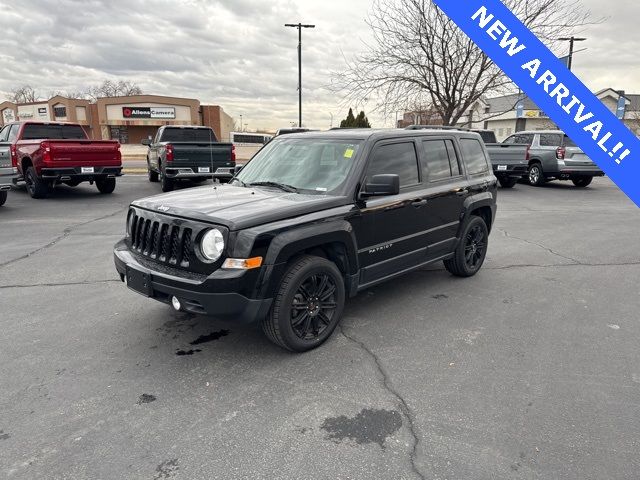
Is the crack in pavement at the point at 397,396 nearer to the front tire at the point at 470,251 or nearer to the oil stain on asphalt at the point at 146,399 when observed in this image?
the oil stain on asphalt at the point at 146,399

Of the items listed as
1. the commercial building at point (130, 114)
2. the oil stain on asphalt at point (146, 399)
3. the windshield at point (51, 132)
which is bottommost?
the oil stain on asphalt at point (146, 399)

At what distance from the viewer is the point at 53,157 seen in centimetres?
1117

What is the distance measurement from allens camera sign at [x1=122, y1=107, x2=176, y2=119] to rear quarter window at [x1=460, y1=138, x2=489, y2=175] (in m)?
59.2

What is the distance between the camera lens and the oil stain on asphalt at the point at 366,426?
8.92 ft

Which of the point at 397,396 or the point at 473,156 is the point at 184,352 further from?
the point at 473,156

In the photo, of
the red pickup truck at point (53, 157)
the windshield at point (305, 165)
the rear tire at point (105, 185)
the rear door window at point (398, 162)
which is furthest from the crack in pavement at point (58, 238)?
the rear door window at point (398, 162)

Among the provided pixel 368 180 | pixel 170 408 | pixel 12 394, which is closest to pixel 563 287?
pixel 368 180

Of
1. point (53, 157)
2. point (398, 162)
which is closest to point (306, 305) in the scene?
point (398, 162)

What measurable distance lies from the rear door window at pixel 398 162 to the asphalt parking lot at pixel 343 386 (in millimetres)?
1355

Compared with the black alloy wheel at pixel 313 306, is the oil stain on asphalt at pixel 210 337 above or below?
below

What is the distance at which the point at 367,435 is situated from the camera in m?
2.74

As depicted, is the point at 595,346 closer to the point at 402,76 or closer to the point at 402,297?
the point at 402,297

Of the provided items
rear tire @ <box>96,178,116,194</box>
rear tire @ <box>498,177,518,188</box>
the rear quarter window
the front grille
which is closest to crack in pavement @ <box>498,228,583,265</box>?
the rear quarter window

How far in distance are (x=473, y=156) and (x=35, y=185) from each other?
11.1 meters
